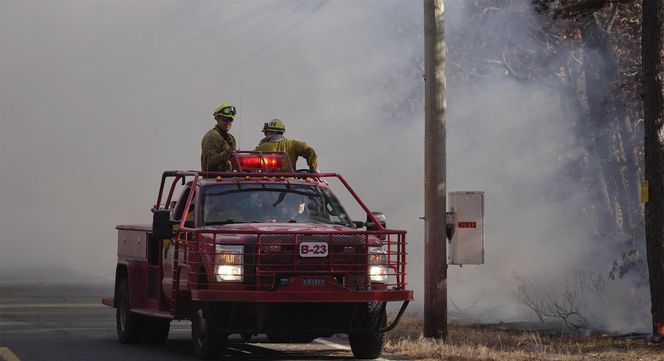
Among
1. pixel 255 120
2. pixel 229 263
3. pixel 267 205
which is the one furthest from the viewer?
pixel 255 120

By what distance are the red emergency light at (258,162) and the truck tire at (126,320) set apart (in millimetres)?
2004

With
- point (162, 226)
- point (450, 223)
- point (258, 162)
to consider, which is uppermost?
point (258, 162)

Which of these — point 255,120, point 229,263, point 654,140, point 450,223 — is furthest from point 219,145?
point 255,120

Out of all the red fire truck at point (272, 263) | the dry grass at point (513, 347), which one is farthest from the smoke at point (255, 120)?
the red fire truck at point (272, 263)

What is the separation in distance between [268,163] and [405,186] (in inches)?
638

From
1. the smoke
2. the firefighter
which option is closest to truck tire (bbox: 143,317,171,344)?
the firefighter

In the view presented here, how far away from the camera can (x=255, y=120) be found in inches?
1363

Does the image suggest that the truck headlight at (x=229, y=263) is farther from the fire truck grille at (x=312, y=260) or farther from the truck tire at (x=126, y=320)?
the truck tire at (x=126, y=320)

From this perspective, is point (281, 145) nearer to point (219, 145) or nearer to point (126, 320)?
point (219, 145)

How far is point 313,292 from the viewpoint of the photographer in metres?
12.4

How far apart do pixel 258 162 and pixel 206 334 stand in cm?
219

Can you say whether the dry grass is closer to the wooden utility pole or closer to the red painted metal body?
the wooden utility pole

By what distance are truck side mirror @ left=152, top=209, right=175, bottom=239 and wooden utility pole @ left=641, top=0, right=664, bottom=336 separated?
547 cm

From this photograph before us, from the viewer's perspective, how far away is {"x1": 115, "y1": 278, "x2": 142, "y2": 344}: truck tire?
15.1 m
